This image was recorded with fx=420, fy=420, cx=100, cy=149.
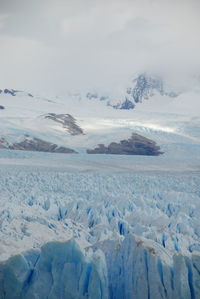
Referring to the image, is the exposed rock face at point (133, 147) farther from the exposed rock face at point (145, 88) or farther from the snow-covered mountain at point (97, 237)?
the exposed rock face at point (145, 88)

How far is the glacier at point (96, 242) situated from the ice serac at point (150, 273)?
1 centimetres

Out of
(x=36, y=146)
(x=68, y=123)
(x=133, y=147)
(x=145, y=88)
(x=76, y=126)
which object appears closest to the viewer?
(x=36, y=146)

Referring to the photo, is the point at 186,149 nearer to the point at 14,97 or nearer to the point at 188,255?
the point at 188,255

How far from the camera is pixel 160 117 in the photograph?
60781 millimetres

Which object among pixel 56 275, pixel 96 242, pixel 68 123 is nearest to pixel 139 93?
pixel 68 123

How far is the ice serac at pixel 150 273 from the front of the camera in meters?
5.40

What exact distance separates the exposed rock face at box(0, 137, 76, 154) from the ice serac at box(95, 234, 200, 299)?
90.4 ft

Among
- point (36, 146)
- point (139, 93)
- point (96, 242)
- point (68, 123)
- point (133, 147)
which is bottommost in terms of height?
point (96, 242)

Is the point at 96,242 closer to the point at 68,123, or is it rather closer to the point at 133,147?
the point at 133,147

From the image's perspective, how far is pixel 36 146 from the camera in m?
33.9

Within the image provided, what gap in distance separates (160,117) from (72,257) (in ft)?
184

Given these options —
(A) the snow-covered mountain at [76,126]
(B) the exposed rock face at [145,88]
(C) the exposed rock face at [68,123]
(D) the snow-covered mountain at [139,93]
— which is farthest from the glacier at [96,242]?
(B) the exposed rock face at [145,88]

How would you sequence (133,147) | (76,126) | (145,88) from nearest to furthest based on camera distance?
(133,147) → (76,126) → (145,88)

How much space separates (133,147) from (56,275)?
31.6 m
